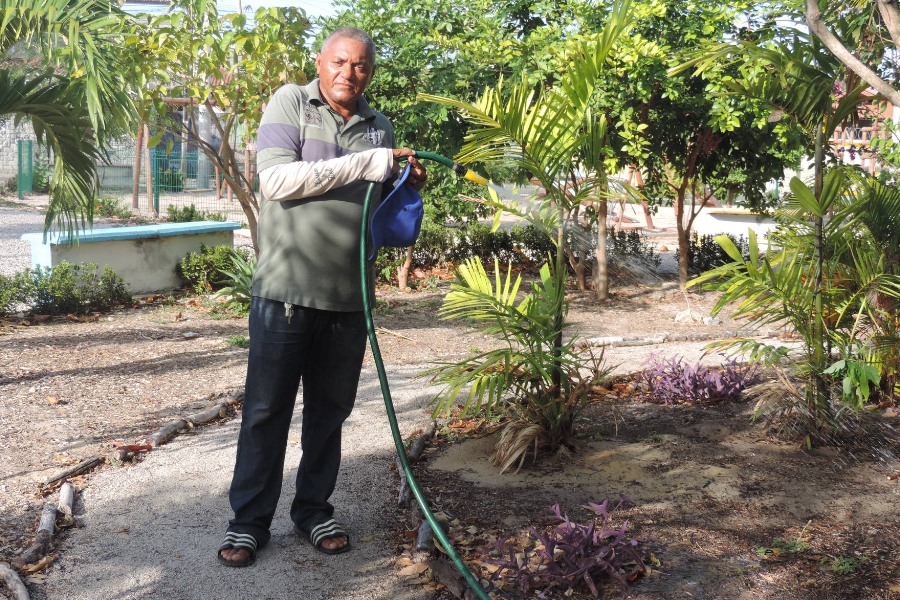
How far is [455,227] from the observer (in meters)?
13.3

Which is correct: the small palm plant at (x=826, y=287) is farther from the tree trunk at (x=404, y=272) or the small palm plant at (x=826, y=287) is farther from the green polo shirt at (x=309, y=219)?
the tree trunk at (x=404, y=272)

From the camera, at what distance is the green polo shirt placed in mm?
3473

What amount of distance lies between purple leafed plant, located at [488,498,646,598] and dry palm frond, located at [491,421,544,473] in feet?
3.36

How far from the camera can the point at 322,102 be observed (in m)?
A: 3.56

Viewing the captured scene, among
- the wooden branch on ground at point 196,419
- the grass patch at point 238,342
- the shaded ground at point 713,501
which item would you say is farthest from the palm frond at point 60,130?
the shaded ground at point 713,501

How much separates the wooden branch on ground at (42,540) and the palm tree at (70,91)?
→ 3.35 m

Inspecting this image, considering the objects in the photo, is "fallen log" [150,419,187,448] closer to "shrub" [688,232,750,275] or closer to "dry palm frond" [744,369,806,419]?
"dry palm frond" [744,369,806,419]

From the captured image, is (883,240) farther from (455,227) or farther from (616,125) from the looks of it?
(455,227)

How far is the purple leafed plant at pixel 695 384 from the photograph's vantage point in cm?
593

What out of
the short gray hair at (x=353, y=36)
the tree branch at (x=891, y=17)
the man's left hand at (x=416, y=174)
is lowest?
the man's left hand at (x=416, y=174)

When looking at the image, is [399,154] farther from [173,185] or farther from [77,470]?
[173,185]

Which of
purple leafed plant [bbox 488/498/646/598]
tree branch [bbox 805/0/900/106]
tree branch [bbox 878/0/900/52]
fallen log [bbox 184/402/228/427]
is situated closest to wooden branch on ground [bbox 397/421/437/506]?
purple leafed plant [bbox 488/498/646/598]

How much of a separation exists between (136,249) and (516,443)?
25.1 ft

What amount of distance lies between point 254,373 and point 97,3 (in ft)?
15.3
